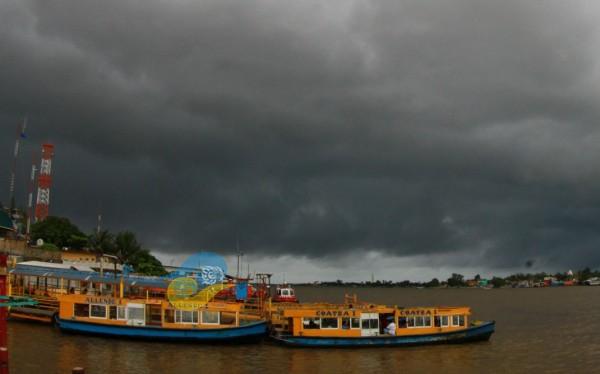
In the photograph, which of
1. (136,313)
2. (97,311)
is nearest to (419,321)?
(136,313)

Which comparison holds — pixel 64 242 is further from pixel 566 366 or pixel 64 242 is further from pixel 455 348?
Result: pixel 566 366

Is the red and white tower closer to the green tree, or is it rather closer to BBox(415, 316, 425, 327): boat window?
the green tree

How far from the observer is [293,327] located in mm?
39375

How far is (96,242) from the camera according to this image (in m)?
89.0

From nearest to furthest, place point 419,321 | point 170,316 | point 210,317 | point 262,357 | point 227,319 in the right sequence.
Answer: point 262,357, point 210,317, point 419,321, point 170,316, point 227,319

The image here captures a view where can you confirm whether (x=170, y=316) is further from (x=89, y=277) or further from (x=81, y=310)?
(x=89, y=277)

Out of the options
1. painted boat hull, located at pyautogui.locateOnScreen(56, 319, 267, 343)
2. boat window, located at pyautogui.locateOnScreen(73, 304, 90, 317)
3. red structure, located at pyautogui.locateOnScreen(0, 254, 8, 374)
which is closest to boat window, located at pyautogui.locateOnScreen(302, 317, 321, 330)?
painted boat hull, located at pyautogui.locateOnScreen(56, 319, 267, 343)

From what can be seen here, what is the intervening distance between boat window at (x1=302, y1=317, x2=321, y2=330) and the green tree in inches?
2900

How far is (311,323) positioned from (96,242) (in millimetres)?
59495

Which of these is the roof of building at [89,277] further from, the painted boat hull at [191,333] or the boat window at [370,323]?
the boat window at [370,323]

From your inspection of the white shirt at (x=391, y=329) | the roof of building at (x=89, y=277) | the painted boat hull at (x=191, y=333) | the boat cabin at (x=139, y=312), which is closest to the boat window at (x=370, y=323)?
the white shirt at (x=391, y=329)

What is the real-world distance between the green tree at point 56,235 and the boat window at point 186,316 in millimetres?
68607

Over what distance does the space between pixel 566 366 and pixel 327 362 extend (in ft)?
54.2

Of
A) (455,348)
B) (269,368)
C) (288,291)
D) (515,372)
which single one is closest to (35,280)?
(288,291)
